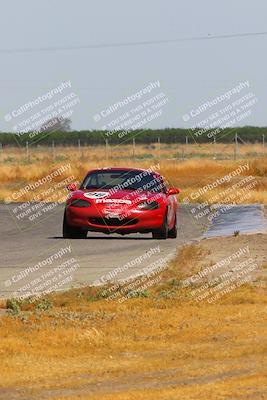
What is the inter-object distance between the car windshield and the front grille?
856 mm

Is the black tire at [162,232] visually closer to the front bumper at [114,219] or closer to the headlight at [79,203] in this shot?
the front bumper at [114,219]

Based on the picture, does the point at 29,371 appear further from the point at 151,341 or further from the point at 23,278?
the point at 23,278

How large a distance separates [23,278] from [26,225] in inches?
578

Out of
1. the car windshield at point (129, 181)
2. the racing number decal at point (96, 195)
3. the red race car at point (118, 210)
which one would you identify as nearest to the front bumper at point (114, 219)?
the red race car at point (118, 210)

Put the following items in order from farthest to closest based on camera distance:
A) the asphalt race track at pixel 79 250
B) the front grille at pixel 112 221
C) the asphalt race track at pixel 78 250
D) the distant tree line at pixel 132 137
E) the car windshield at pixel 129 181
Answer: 1. the distant tree line at pixel 132 137
2. the car windshield at pixel 129 181
3. the front grille at pixel 112 221
4. the asphalt race track at pixel 78 250
5. the asphalt race track at pixel 79 250

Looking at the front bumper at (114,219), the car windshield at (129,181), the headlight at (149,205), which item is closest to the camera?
the front bumper at (114,219)

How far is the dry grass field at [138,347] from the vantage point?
31.1 feet

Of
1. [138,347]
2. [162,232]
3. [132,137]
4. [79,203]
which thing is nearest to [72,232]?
[79,203]

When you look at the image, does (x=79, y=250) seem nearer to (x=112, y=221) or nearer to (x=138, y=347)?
(x=112, y=221)

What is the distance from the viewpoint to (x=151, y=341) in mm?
12148

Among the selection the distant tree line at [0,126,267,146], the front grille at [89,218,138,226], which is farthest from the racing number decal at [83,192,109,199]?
the distant tree line at [0,126,267,146]

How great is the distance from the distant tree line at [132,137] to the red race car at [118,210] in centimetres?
8885

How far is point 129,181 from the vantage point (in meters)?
27.2

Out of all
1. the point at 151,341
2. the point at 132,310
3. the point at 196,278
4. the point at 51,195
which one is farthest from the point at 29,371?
the point at 51,195
